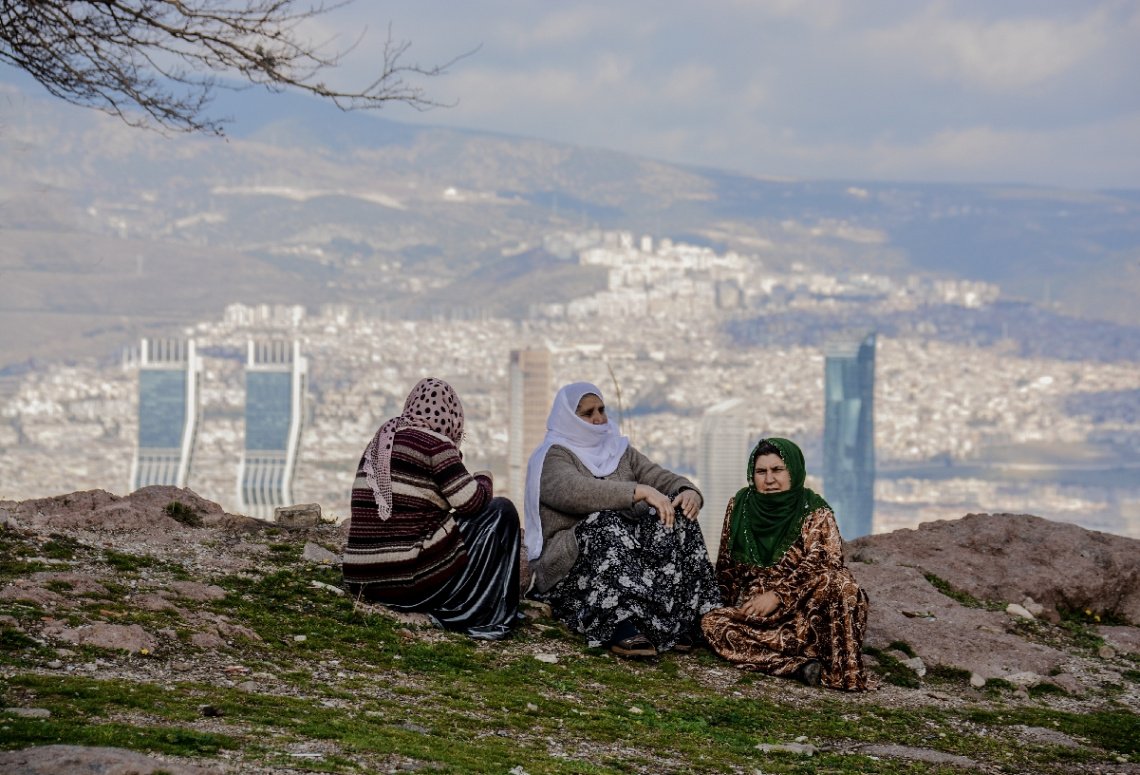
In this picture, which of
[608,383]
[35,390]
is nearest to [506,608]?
[608,383]

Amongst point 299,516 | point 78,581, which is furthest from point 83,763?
point 299,516

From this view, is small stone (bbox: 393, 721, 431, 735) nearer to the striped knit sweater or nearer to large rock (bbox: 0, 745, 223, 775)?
large rock (bbox: 0, 745, 223, 775)

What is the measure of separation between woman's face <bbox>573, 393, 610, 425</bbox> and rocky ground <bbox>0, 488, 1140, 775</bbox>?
41.9 inches

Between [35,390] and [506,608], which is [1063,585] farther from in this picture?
[35,390]

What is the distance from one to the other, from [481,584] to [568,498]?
61cm

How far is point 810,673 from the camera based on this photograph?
5234mm

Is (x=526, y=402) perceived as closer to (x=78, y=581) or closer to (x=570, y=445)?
(x=570, y=445)

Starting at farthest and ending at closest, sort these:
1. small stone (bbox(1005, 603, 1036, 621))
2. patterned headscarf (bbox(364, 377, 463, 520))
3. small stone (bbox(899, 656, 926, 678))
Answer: small stone (bbox(1005, 603, 1036, 621)), small stone (bbox(899, 656, 926, 678)), patterned headscarf (bbox(364, 377, 463, 520))

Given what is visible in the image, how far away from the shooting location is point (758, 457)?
5.54m

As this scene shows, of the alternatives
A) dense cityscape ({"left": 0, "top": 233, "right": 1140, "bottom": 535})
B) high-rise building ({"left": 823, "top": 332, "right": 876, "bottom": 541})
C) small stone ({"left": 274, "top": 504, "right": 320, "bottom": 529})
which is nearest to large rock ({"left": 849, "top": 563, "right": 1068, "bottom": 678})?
small stone ({"left": 274, "top": 504, "right": 320, "bottom": 529})

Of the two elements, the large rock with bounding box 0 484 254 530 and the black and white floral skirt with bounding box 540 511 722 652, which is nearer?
the black and white floral skirt with bounding box 540 511 722 652

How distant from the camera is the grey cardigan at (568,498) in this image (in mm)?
5418

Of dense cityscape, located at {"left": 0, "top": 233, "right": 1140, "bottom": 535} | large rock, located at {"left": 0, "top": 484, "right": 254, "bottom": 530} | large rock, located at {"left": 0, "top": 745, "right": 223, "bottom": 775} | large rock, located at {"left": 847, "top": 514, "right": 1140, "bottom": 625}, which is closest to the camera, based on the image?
large rock, located at {"left": 0, "top": 745, "right": 223, "bottom": 775}

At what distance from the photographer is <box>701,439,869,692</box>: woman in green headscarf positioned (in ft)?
17.2
